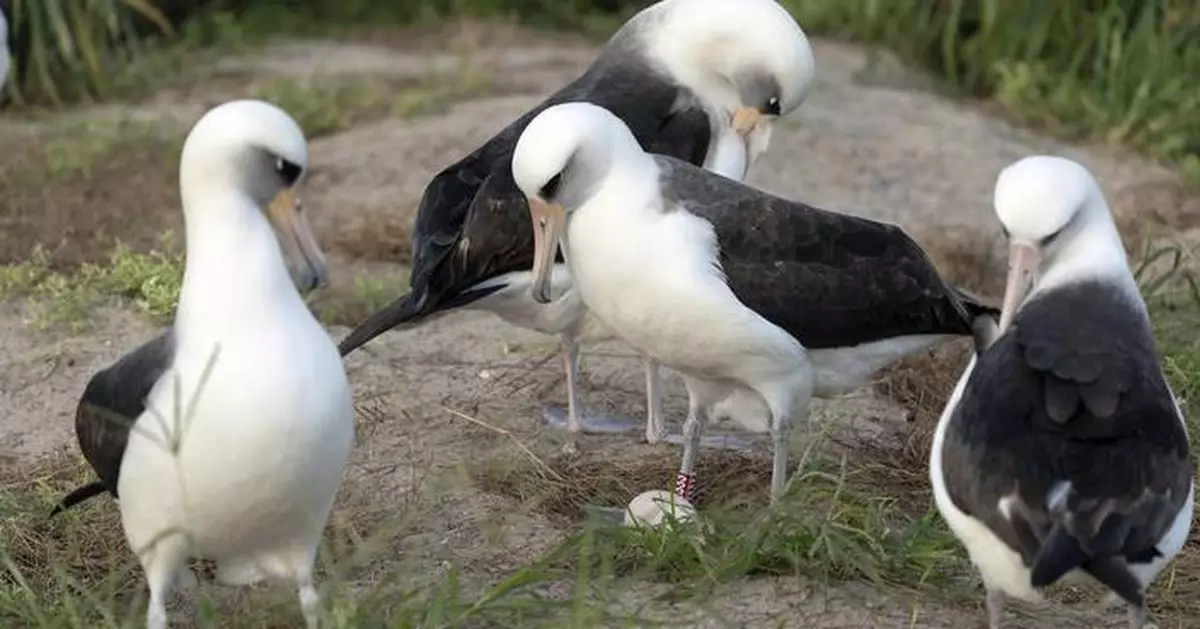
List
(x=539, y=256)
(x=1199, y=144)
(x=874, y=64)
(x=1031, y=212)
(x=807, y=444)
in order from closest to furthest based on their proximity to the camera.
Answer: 1. (x=1031, y=212)
2. (x=539, y=256)
3. (x=807, y=444)
4. (x=1199, y=144)
5. (x=874, y=64)

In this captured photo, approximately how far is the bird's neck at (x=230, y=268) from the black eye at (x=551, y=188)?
1.05 meters

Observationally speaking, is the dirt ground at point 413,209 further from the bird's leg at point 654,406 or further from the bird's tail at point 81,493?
the bird's tail at point 81,493

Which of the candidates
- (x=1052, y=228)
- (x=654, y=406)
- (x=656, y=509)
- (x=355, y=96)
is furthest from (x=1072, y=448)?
(x=355, y=96)

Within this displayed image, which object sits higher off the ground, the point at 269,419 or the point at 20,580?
the point at 269,419

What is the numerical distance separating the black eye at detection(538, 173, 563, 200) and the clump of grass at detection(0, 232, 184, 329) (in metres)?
2.12

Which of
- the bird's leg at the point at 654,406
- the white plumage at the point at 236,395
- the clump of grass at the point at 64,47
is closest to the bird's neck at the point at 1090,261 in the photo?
the bird's leg at the point at 654,406

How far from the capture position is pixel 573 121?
5801 millimetres

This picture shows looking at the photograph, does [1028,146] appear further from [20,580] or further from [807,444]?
[20,580]

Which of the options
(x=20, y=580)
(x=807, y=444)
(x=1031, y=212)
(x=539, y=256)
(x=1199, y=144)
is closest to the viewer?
(x=20, y=580)

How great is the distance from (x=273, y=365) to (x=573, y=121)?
4.44 feet

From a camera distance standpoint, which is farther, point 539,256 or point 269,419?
point 539,256

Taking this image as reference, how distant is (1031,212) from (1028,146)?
5.21 m

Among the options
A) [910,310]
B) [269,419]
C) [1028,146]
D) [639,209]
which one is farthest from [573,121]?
[1028,146]

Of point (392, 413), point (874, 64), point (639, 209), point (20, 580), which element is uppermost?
point (639, 209)
